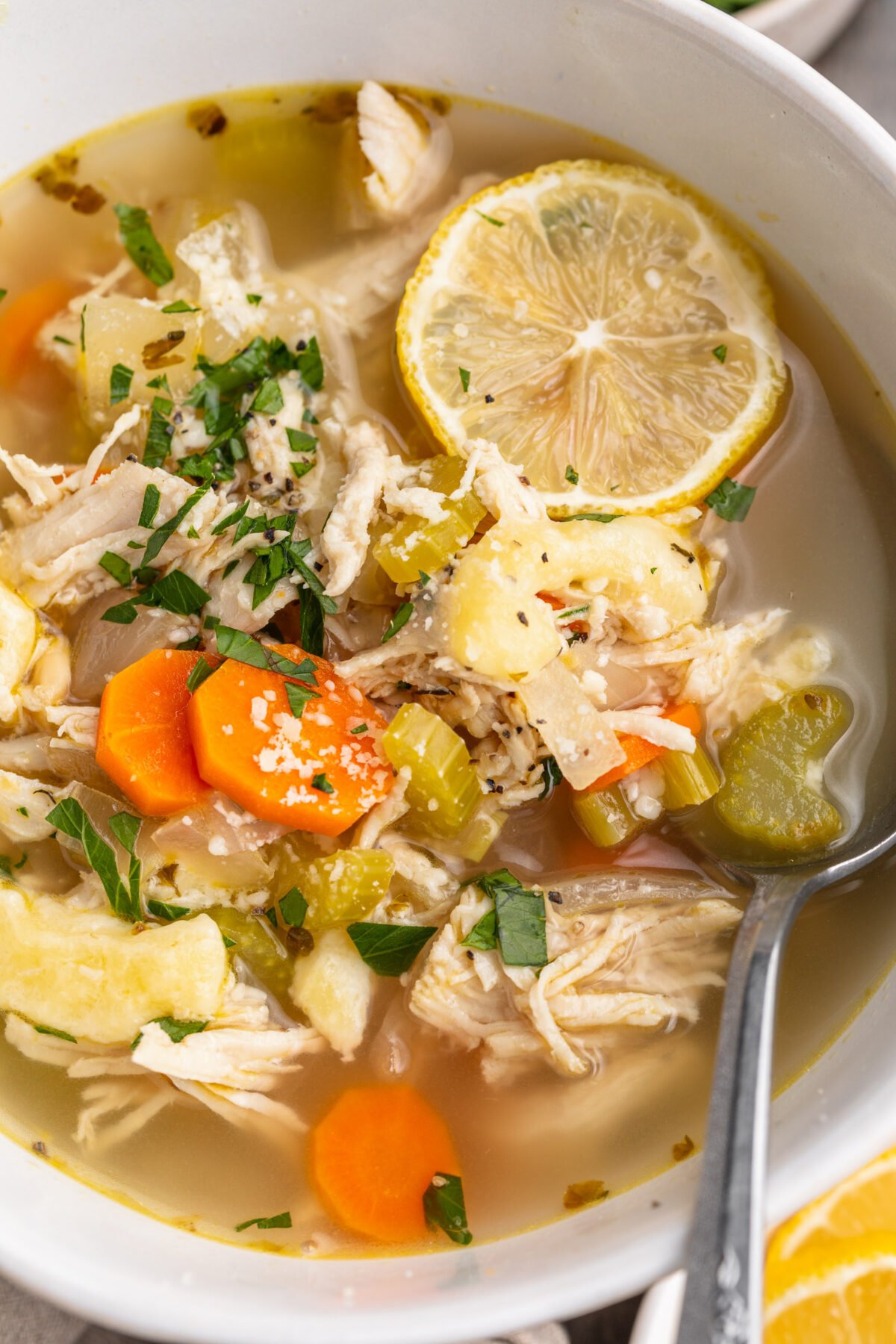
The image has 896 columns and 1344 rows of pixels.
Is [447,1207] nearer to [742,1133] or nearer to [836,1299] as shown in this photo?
[742,1133]

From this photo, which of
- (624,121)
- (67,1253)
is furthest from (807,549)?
(67,1253)

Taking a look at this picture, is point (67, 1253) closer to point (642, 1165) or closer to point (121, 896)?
point (121, 896)

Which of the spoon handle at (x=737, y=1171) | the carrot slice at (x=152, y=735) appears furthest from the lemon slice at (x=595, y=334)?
the spoon handle at (x=737, y=1171)

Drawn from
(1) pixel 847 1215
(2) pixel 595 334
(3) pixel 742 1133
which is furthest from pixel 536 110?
(1) pixel 847 1215

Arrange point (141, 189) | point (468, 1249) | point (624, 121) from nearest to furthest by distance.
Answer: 1. point (468, 1249)
2. point (624, 121)
3. point (141, 189)

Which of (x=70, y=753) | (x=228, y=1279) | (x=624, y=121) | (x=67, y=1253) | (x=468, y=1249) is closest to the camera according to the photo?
(x=67, y=1253)

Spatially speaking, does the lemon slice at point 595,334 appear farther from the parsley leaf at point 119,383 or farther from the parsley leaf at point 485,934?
the parsley leaf at point 485,934

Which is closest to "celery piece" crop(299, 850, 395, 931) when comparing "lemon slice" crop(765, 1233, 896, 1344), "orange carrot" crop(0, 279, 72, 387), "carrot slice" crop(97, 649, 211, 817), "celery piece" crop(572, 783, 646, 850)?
"carrot slice" crop(97, 649, 211, 817)
